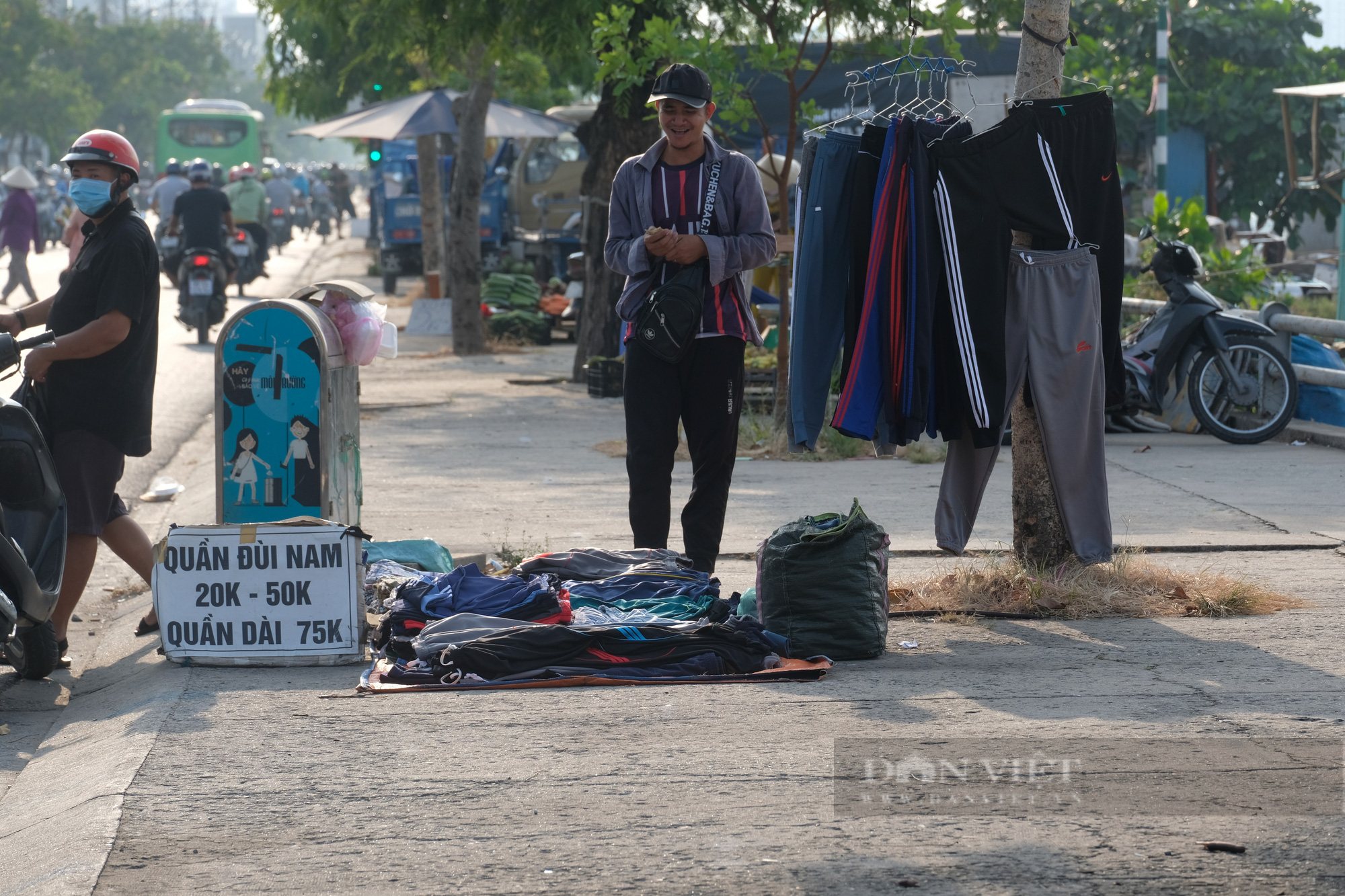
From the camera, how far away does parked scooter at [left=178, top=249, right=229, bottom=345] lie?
1730 centimetres

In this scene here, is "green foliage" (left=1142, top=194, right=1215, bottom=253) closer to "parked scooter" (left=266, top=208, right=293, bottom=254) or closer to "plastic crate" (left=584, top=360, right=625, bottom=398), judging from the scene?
"plastic crate" (left=584, top=360, right=625, bottom=398)

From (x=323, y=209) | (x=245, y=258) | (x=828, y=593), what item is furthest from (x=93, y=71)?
(x=828, y=593)

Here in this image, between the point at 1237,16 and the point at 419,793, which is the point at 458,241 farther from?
the point at 1237,16

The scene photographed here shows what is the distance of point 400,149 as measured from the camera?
1305 inches

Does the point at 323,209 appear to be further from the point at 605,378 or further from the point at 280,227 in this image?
the point at 605,378

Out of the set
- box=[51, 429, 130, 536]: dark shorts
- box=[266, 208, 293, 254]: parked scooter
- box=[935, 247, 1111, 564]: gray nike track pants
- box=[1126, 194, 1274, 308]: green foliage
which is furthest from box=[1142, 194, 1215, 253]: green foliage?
box=[266, 208, 293, 254]: parked scooter

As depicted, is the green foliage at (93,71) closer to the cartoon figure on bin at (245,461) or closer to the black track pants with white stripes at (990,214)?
the cartoon figure on bin at (245,461)

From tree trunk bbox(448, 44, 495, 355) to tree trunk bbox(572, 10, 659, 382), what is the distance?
9.11 ft

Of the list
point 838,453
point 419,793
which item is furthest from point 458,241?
point 419,793

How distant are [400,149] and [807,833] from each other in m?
31.1

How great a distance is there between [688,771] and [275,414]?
2765 mm

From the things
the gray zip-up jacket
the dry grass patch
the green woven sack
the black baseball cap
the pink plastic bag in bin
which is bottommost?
the dry grass patch

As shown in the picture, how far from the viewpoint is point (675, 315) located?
18.2 feet

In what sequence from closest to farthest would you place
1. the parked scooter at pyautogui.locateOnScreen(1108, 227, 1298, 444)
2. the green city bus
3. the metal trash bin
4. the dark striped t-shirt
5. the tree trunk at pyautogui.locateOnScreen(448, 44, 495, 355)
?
the dark striped t-shirt
the metal trash bin
the parked scooter at pyautogui.locateOnScreen(1108, 227, 1298, 444)
the tree trunk at pyautogui.locateOnScreen(448, 44, 495, 355)
the green city bus
